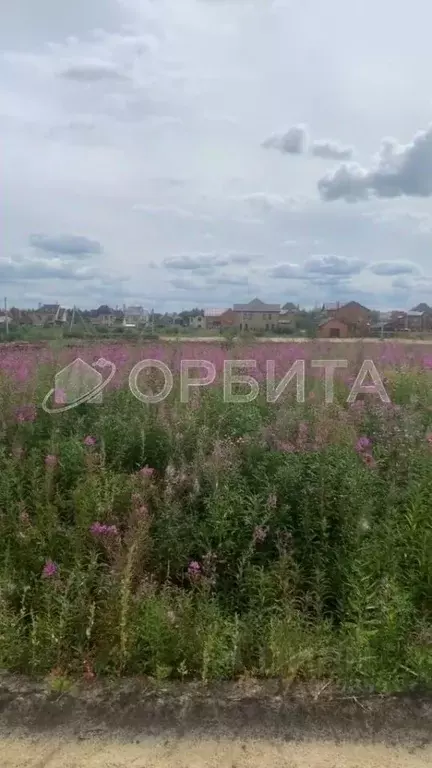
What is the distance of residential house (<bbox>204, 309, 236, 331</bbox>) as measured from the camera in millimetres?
8422

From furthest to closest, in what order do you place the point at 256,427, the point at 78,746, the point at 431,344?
the point at 431,344, the point at 256,427, the point at 78,746

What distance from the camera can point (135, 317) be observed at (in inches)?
Answer: 302

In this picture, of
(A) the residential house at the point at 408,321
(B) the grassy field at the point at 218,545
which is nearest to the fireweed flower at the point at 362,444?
(B) the grassy field at the point at 218,545

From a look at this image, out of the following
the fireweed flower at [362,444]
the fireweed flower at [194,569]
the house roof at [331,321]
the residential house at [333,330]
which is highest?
the house roof at [331,321]

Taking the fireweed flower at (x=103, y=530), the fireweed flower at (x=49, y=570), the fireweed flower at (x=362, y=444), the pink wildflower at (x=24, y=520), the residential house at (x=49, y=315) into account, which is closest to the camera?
the fireweed flower at (x=49, y=570)

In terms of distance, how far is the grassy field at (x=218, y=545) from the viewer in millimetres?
2854

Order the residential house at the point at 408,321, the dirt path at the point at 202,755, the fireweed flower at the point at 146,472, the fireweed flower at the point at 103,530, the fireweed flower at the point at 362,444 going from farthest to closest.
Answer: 1. the residential house at the point at 408,321
2. the fireweed flower at the point at 362,444
3. the fireweed flower at the point at 146,472
4. the fireweed flower at the point at 103,530
5. the dirt path at the point at 202,755

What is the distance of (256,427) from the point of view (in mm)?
4246

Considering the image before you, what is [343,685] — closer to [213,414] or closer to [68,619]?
[68,619]

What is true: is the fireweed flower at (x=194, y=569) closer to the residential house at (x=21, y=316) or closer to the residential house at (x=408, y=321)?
the residential house at (x=21, y=316)

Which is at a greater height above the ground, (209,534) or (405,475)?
(405,475)

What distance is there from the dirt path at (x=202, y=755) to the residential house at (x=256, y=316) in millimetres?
6472

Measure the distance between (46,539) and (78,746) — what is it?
1.33 meters

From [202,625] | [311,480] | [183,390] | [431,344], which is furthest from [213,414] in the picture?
[431,344]
